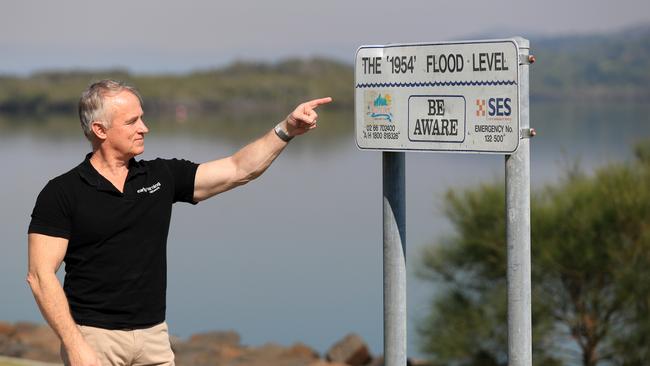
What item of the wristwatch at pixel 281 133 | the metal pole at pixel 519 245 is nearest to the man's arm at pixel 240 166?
the wristwatch at pixel 281 133

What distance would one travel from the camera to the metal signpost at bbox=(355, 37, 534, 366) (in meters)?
4.12

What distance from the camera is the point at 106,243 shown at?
4.09 meters

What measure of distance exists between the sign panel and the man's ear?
3.43 ft

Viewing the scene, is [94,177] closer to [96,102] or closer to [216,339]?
[96,102]

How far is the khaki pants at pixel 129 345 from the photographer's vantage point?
4.07m

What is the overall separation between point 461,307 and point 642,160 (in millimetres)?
3520

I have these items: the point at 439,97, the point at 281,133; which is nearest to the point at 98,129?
the point at 281,133

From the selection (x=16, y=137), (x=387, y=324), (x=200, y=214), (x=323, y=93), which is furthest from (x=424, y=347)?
(x=323, y=93)

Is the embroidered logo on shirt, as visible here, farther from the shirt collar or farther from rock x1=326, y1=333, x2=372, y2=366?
rock x1=326, y1=333, x2=372, y2=366

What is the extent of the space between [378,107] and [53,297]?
1507 millimetres

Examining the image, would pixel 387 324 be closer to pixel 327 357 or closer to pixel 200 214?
pixel 327 357

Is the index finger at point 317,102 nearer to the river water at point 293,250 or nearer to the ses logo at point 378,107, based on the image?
the ses logo at point 378,107

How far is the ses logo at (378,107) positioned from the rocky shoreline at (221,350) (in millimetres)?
8482

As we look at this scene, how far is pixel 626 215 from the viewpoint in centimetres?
1184
